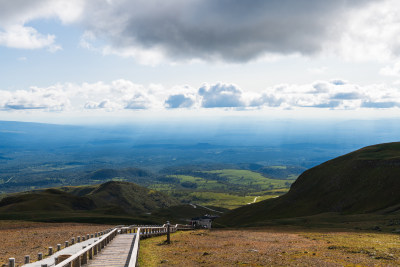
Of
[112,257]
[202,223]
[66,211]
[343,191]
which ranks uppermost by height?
[112,257]

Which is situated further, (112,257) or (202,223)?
(202,223)

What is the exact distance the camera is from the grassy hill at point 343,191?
261 ft

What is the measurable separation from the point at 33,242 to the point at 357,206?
7594cm

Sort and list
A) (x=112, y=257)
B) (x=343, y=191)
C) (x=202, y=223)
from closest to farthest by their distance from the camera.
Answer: (x=112, y=257) → (x=202, y=223) → (x=343, y=191)

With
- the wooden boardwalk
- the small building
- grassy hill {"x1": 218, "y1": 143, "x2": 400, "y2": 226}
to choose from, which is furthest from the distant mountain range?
the wooden boardwalk

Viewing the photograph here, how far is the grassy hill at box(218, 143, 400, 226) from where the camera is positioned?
261 feet

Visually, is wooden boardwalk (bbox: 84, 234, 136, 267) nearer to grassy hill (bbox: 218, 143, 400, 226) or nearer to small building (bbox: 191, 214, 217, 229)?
small building (bbox: 191, 214, 217, 229)

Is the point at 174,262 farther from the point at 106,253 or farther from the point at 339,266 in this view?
the point at 339,266

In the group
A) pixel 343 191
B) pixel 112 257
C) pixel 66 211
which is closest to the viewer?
pixel 112 257

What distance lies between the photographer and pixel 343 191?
3654 inches

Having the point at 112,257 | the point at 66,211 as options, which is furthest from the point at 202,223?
the point at 112,257

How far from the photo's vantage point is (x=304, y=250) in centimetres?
2655

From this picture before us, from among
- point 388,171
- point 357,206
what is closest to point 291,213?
point 357,206

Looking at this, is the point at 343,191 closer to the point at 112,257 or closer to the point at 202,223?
the point at 202,223
